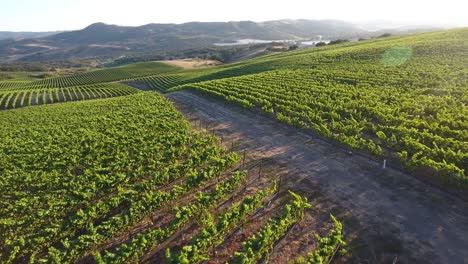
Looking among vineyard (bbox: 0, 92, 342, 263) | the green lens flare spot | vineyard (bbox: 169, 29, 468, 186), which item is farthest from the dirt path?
the green lens flare spot

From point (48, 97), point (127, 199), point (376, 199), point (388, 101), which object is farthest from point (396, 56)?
point (48, 97)

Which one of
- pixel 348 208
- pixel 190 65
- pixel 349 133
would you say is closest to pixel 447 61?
pixel 349 133

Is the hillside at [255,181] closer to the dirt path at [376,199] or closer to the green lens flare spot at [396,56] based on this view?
the dirt path at [376,199]

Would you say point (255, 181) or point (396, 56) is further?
point (396, 56)

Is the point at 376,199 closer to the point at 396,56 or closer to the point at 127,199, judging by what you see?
the point at 127,199

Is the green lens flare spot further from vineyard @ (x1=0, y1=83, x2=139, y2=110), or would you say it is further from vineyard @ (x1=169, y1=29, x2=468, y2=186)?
vineyard @ (x1=0, y1=83, x2=139, y2=110)

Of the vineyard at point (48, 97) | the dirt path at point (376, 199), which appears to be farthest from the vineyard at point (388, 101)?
the vineyard at point (48, 97)
